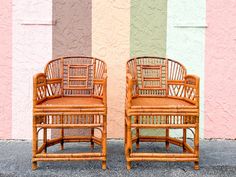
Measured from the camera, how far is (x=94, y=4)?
325 cm

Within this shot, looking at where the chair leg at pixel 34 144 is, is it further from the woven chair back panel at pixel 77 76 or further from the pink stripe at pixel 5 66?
the pink stripe at pixel 5 66

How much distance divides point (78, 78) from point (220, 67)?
1.45 meters

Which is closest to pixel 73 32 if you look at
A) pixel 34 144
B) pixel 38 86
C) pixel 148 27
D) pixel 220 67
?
pixel 148 27

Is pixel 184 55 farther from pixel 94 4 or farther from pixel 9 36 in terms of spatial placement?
pixel 9 36

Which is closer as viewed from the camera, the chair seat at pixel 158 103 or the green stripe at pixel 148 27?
the chair seat at pixel 158 103

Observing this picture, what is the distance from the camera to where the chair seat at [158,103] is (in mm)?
2422

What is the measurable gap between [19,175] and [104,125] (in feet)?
2.40

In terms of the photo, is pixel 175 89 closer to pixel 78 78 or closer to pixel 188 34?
pixel 188 34

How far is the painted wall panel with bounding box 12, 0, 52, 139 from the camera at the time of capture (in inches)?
128

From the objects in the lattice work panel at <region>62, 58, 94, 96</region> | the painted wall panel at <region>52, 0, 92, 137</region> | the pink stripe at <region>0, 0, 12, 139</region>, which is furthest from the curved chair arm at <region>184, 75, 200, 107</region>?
the pink stripe at <region>0, 0, 12, 139</region>

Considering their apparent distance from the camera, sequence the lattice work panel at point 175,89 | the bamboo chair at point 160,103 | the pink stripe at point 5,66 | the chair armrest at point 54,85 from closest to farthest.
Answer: the bamboo chair at point 160,103 → the chair armrest at point 54,85 → the lattice work panel at point 175,89 → the pink stripe at point 5,66

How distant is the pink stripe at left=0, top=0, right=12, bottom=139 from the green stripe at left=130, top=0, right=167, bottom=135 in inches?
49.1

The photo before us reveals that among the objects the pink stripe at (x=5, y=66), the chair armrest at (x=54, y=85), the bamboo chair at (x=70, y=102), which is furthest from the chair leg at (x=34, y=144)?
the pink stripe at (x=5, y=66)

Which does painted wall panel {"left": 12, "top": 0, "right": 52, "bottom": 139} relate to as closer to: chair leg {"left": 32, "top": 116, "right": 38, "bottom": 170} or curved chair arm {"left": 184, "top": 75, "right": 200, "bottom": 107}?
chair leg {"left": 32, "top": 116, "right": 38, "bottom": 170}
